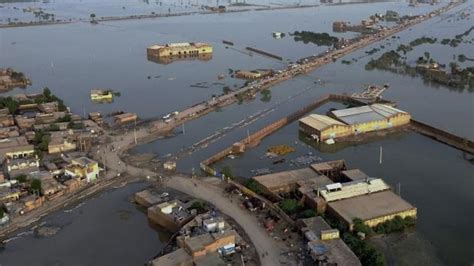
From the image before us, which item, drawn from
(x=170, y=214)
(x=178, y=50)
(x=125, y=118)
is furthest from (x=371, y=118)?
(x=178, y=50)

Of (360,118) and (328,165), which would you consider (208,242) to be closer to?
(328,165)

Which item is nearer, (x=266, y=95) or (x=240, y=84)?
(x=266, y=95)

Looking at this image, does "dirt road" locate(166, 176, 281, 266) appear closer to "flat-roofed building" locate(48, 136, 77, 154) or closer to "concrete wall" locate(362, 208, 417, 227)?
"concrete wall" locate(362, 208, 417, 227)

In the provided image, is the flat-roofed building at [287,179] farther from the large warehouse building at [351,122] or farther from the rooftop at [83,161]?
the rooftop at [83,161]

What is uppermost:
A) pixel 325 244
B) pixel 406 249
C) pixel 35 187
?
pixel 35 187

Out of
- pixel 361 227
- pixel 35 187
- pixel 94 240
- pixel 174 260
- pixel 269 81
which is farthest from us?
pixel 269 81

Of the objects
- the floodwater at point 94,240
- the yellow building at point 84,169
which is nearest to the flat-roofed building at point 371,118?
the floodwater at point 94,240
